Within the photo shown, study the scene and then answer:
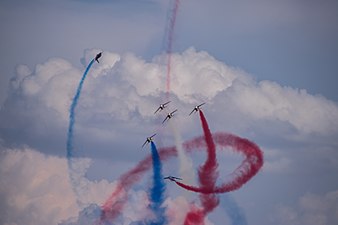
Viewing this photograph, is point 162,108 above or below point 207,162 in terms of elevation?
above

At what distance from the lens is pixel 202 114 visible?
319ft

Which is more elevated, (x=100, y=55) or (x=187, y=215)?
(x=100, y=55)

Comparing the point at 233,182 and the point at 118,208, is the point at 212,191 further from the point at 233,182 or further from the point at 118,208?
the point at 118,208

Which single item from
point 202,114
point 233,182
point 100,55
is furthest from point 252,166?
point 100,55

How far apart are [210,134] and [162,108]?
749 centimetres

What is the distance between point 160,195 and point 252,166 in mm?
13765

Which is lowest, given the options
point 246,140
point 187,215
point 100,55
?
point 187,215

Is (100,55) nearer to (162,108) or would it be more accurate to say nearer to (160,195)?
(162,108)

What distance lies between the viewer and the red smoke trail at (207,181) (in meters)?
96.2

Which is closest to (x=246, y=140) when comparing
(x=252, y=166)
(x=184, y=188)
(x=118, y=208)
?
(x=252, y=166)

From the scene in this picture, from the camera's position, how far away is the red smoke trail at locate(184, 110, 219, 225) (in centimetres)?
9625

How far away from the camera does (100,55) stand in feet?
325

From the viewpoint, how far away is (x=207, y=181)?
9662 centimetres

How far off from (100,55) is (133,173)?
17078 millimetres
